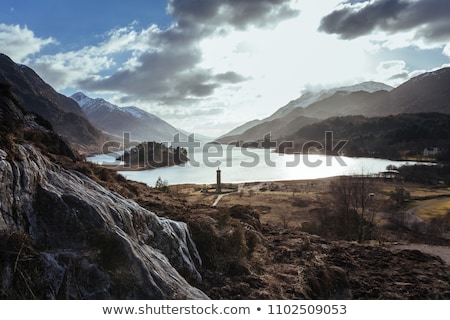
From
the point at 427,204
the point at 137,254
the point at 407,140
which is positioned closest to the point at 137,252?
the point at 137,254

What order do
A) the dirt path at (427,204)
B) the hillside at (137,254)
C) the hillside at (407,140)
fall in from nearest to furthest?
1. the hillside at (137,254)
2. the dirt path at (427,204)
3. the hillside at (407,140)

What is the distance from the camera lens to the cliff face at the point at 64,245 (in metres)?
5.27

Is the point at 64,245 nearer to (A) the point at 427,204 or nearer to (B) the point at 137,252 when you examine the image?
(B) the point at 137,252

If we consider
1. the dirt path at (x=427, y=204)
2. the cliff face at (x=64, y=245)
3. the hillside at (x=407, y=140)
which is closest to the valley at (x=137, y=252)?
the cliff face at (x=64, y=245)

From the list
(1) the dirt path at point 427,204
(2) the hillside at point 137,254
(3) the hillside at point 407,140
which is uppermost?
(3) the hillside at point 407,140

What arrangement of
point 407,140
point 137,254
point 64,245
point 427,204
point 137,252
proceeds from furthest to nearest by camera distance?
point 407,140, point 427,204, point 137,252, point 137,254, point 64,245

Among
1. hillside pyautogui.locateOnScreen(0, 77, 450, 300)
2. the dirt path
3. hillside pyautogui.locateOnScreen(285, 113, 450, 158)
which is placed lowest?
the dirt path

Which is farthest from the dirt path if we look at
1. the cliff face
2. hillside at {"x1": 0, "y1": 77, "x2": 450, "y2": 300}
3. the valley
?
the cliff face

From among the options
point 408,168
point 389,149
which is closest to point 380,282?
point 408,168

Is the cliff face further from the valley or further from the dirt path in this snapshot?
the dirt path

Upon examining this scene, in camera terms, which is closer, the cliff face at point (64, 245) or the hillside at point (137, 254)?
the cliff face at point (64, 245)

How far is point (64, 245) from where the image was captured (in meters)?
5.90

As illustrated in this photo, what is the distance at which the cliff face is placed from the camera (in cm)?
527

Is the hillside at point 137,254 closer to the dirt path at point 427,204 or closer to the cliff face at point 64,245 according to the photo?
the cliff face at point 64,245
